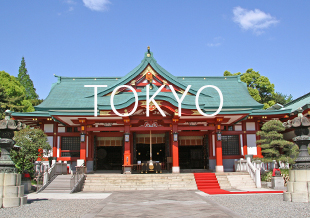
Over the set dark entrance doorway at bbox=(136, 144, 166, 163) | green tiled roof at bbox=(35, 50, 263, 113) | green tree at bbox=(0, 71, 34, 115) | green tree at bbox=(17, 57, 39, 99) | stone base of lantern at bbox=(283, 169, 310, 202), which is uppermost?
green tree at bbox=(17, 57, 39, 99)

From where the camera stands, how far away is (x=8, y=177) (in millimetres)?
11227

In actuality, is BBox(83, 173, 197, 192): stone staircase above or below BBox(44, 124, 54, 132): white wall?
below

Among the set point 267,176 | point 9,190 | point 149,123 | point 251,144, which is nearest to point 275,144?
point 267,176

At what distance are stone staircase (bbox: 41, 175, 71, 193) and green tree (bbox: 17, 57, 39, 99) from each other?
38964 millimetres

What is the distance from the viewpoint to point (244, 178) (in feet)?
62.8

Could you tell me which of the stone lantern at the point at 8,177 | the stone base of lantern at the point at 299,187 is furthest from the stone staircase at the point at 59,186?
the stone base of lantern at the point at 299,187

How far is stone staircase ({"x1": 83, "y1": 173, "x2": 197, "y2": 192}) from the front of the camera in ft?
59.1

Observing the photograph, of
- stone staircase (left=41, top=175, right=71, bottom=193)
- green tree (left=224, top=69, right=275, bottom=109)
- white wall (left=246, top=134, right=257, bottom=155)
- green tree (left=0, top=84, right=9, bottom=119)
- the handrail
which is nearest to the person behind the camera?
the handrail

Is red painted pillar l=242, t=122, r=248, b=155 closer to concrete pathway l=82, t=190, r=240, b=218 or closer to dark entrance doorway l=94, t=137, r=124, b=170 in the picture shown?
dark entrance doorway l=94, t=137, r=124, b=170

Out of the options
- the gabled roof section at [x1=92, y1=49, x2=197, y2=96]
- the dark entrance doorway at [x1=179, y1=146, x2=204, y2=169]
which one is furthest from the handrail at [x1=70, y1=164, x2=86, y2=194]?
the dark entrance doorway at [x1=179, y1=146, x2=204, y2=169]

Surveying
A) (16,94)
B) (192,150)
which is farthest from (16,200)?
(16,94)

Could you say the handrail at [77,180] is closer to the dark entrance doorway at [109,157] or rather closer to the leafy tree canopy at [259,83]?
the dark entrance doorway at [109,157]

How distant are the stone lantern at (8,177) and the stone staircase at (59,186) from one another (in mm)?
5818

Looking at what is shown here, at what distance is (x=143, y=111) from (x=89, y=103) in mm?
4545
